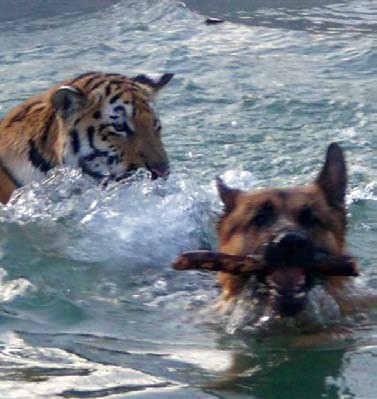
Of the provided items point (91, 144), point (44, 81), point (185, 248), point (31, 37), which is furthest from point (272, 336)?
point (31, 37)

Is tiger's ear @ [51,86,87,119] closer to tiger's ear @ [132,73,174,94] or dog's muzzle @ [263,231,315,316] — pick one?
tiger's ear @ [132,73,174,94]

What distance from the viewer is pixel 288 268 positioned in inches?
221

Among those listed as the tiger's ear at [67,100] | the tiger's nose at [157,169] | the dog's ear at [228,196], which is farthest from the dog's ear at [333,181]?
the tiger's ear at [67,100]

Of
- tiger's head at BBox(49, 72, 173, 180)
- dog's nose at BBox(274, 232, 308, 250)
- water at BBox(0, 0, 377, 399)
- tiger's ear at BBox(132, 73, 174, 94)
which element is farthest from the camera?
tiger's ear at BBox(132, 73, 174, 94)

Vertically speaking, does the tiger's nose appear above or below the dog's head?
below

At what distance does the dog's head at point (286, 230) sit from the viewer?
5.61m

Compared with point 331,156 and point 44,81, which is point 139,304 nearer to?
point 331,156

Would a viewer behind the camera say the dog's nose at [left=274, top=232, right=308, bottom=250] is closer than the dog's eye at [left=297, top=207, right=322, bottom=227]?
Yes

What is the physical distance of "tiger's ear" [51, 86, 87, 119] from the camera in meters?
7.52

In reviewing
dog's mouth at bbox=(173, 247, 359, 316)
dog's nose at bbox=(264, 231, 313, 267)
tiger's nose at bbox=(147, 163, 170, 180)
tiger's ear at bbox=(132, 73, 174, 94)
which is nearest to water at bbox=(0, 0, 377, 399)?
tiger's nose at bbox=(147, 163, 170, 180)

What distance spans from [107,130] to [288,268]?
2.31m

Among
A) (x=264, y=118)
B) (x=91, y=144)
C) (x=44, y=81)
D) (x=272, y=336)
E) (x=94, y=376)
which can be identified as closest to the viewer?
(x=94, y=376)

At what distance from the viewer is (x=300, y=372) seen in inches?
211

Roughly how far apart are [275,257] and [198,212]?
2013 mm
